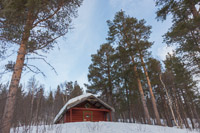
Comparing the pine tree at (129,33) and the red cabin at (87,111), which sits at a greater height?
the pine tree at (129,33)

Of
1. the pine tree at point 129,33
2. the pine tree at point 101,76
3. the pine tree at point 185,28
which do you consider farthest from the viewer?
the pine tree at point 101,76

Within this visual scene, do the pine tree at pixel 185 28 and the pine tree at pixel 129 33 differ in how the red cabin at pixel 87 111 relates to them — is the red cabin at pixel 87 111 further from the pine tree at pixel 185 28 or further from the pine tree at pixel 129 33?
the pine tree at pixel 185 28

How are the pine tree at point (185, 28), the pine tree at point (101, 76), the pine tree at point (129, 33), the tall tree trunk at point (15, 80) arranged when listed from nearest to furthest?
the tall tree trunk at point (15, 80) → the pine tree at point (185, 28) → the pine tree at point (129, 33) → the pine tree at point (101, 76)

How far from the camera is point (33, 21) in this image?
247 inches

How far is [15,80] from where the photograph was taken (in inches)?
201

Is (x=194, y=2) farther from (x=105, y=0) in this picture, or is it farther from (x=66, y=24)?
(x=66, y=24)

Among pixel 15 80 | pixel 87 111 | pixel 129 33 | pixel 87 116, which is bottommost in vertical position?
pixel 87 116

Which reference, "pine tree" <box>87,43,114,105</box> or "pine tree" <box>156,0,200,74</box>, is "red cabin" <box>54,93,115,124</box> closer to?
"pine tree" <box>87,43,114,105</box>

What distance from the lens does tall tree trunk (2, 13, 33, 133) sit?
14.5 ft

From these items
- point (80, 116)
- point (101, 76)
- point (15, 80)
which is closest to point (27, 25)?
point (15, 80)

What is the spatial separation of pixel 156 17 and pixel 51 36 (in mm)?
8121

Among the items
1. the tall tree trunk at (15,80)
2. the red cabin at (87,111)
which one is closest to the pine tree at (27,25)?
the tall tree trunk at (15,80)

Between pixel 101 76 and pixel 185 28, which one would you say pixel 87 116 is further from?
pixel 185 28

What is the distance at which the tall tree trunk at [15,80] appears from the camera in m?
4.41
